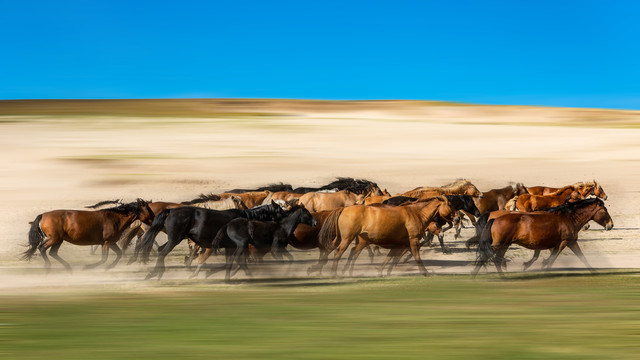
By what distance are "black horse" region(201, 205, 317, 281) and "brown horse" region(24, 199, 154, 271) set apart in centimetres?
183

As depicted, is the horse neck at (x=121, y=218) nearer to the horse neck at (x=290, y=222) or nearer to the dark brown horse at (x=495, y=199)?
the horse neck at (x=290, y=222)

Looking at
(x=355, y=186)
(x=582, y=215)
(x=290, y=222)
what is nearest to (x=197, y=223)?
A: (x=290, y=222)

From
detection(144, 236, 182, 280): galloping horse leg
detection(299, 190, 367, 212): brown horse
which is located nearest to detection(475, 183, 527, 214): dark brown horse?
detection(299, 190, 367, 212): brown horse

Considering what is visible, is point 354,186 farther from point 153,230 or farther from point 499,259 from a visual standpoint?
point 499,259

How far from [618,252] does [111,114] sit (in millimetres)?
36681

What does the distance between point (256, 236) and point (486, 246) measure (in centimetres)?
294

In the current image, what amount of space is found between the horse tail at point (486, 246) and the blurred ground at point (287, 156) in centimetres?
86

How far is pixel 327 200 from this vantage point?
54.9 ft

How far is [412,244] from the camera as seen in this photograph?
12.2 meters

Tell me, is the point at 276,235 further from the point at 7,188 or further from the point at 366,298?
the point at 7,188

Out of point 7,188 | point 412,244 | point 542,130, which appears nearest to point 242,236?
point 412,244

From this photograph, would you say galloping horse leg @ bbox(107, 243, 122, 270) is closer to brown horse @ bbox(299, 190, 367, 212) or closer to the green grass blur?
the green grass blur

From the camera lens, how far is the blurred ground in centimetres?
1545

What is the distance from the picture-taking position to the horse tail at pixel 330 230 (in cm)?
1229
